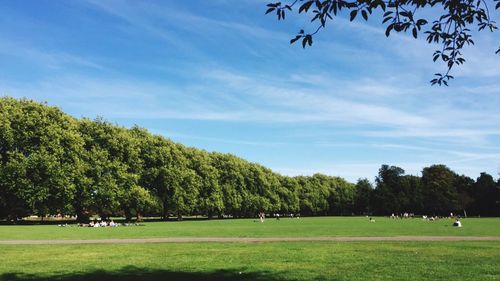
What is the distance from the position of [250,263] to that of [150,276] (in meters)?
4.65

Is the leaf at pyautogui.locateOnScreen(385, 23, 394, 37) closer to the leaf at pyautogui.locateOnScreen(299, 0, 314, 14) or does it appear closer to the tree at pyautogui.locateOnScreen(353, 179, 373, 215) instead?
the leaf at pyautogui.locateOnScreen(299, 0, 314, 14)

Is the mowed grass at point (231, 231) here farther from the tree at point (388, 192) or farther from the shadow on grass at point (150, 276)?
the tree at point (388, 192)

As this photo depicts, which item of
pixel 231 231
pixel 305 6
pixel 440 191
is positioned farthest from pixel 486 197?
pixel 305 6

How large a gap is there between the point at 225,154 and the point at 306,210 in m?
43.3

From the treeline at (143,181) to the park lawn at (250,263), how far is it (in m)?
42.0

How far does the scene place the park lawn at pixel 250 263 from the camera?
1531 cm

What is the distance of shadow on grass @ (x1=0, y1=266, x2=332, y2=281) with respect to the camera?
14844mm

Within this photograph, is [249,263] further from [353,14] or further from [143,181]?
[143,181]

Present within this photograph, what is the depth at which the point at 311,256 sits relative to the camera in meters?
20.8

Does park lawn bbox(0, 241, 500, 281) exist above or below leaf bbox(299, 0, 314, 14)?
below

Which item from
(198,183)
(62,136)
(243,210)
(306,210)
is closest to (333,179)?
(306,210)

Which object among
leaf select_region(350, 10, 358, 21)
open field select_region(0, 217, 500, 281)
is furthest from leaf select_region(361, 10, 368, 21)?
open field select_region(0, 217, 500, 281)

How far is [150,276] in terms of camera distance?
50.5 feet

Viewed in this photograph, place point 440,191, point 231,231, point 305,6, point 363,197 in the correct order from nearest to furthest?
point 305,6 → point 231,231 → point 440,191 → point 363,197
